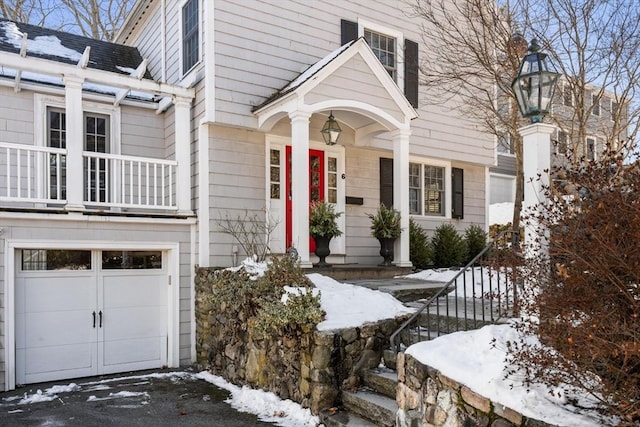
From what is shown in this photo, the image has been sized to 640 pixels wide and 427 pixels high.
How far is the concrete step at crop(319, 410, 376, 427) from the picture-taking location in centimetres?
459

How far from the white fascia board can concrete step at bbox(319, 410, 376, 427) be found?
5.32 metres

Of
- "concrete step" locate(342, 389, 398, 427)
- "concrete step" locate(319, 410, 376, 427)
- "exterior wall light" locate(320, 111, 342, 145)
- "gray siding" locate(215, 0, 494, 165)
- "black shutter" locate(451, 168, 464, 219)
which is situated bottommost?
"concrete step" locate(319, 410, 376, 427)

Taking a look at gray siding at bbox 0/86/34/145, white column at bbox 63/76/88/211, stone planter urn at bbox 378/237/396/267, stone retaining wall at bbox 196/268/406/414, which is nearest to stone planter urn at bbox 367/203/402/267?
stone planter urn at bbox 378/237/396/267

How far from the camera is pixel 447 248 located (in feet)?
33.0

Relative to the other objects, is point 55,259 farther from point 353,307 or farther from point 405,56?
point 405,56

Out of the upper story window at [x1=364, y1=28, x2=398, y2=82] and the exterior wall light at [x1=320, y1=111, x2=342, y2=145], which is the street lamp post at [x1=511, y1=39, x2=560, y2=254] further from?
the upper story window at [x1=364, y1=28, x2=398, y2=82]

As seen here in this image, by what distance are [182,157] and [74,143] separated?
5.01 feet

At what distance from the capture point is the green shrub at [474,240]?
10.6 m

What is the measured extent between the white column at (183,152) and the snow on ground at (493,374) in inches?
189

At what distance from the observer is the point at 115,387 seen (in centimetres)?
650

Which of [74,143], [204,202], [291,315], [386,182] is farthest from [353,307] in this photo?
[386,182]

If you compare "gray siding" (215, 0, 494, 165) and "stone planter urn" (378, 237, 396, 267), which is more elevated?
"gray siding" (215, 0, 494, 165)

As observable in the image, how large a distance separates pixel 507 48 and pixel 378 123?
7.63 feet

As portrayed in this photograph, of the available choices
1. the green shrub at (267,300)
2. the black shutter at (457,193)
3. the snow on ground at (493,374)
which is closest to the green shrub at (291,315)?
the green shrub at (267,300)
